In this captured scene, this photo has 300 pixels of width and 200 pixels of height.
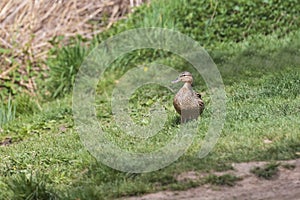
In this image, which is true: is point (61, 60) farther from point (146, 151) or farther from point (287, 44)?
point (146, 151)

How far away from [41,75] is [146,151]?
16.9ft

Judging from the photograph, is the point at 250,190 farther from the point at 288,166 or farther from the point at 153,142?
the point at 153,142

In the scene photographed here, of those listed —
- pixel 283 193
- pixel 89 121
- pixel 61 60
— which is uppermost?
pixel 61 60

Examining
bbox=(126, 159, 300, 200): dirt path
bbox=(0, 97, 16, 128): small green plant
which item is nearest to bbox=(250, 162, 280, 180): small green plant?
bbox=(126, 159, 300, 200): dirt path

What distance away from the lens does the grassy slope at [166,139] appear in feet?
21.3

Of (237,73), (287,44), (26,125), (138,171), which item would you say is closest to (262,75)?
(237,73)

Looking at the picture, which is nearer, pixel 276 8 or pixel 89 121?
pixel 89 121

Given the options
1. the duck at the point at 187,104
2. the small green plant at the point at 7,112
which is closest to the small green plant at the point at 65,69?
the small green plant at the point at 7,112

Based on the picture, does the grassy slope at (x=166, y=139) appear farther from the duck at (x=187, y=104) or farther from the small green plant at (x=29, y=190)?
the duck at (x=187, y=104)

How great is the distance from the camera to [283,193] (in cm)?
610

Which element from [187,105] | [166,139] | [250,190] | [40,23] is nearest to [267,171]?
[250,190]

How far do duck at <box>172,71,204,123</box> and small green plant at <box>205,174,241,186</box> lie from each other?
1.32 metres

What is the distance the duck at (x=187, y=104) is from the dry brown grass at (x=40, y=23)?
179 inches

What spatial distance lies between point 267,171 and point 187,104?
1.40 m
